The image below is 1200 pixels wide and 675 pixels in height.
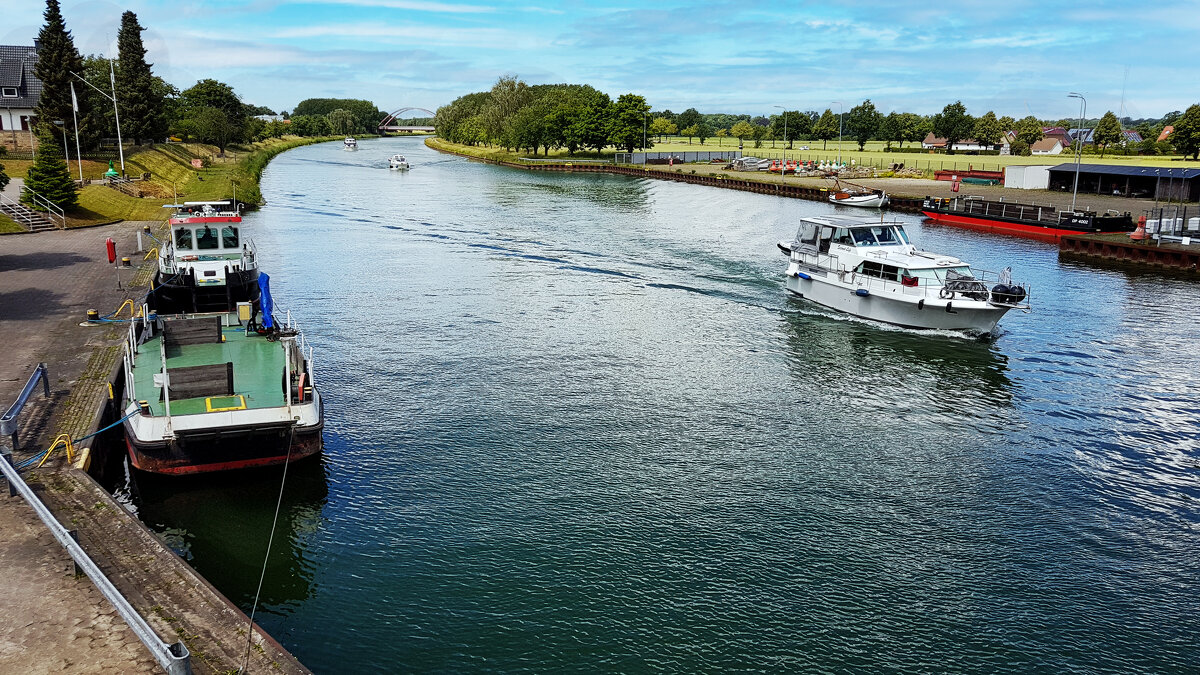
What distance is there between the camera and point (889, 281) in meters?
39.1

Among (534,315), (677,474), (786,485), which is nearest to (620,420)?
(677,474)

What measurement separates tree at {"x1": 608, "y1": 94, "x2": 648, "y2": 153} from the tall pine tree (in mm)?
87405

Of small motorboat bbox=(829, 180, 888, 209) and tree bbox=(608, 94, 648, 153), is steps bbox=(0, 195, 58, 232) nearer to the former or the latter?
small motorboat bbox=(829, 180, 888, 209)

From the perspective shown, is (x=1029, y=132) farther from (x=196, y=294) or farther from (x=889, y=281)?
(x=196, y=294)

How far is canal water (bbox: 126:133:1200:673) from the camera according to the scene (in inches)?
642

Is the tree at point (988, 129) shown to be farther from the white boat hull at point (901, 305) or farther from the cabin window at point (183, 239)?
the cabin window at point (183, 239)

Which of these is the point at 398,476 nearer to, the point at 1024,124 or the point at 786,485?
the point at 786,485

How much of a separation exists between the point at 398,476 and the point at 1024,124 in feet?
689

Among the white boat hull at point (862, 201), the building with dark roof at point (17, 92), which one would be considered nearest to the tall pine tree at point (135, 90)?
the building with dark roof at point (17, 92)

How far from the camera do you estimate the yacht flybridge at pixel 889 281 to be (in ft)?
121

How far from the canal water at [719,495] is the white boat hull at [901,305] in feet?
2.39

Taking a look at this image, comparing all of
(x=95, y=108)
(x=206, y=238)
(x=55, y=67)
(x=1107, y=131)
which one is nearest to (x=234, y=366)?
(x=206, y=238)

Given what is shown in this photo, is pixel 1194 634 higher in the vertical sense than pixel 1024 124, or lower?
lower

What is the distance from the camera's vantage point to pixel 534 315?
40.4 m
